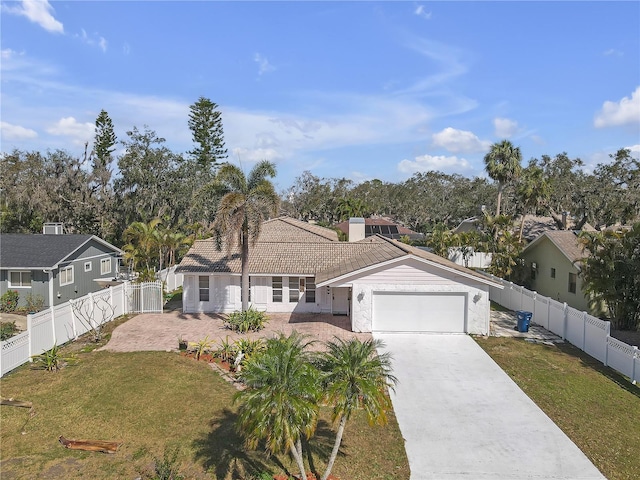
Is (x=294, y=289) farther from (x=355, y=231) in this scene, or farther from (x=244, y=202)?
(x=355, y=231)

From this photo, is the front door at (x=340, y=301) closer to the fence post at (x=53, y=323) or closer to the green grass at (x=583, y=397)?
the green grass at (x=583, y=397)

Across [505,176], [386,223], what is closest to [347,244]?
[505,176]

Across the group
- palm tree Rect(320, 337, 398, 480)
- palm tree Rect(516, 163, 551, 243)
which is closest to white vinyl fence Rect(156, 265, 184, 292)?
palm tree Rect(320, 337, 398, 480)

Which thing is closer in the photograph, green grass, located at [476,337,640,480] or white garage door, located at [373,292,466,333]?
green grass, located at [476,337,640,480]

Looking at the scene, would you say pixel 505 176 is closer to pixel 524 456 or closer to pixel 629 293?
pixel 629 293

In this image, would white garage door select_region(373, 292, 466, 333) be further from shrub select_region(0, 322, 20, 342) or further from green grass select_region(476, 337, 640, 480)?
shrub select_region(0, 322, 20, 342)

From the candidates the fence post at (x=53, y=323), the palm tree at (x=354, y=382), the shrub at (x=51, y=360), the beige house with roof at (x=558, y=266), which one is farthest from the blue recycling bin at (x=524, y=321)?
the fence post at (x=53, y=323)
